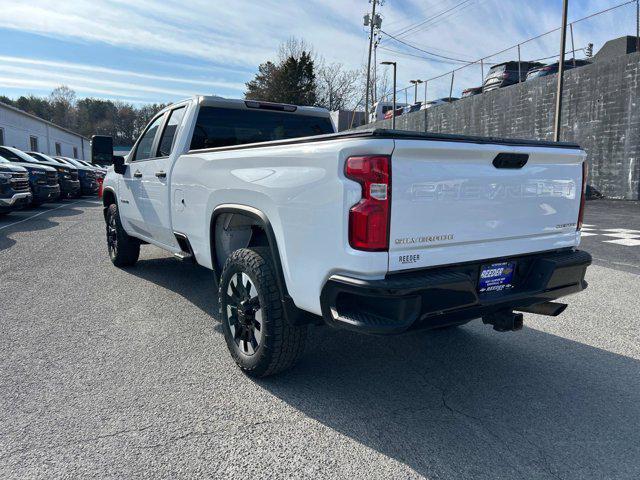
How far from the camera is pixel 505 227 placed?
3016 mm

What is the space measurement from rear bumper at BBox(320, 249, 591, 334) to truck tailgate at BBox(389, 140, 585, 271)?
0.36 ft

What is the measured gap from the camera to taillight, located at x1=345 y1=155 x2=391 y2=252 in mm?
2486

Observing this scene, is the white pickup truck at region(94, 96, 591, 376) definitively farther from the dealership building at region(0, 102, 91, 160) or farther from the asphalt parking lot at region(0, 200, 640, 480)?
the dealership building at region(0, 102, 91, 160)

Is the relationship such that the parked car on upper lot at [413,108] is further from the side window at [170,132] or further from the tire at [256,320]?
the tire at [256,320]

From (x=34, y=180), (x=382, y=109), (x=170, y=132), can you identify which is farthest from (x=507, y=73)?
(x=170, y=132)

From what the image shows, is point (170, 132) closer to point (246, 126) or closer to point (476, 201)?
point (246, 126)

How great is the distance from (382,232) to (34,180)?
583 inches

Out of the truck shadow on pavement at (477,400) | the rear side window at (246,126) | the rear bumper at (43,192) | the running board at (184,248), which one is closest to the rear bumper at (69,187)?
the rear bumper at (43,192)

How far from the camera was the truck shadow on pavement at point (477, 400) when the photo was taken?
2549mm

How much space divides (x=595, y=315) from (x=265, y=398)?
3.54m

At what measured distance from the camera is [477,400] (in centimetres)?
317

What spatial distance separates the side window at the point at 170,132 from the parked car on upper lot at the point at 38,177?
1076cm

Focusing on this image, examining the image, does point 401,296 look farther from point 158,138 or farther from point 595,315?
point 158,138

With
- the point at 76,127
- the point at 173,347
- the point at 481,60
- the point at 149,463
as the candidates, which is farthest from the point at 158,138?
the point at 76,127
